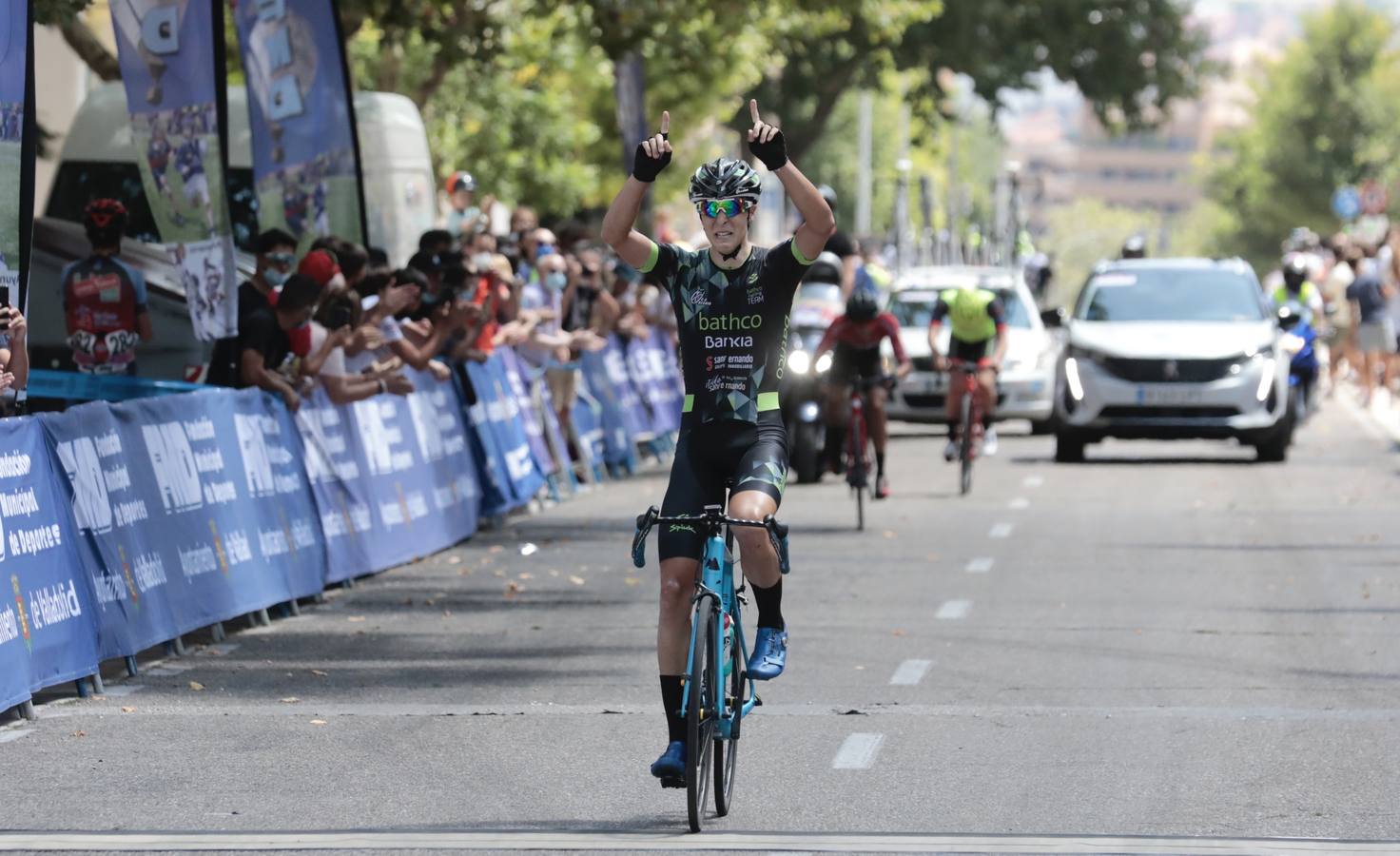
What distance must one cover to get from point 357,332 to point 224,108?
1.43 meters

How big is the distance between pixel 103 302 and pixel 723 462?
6542mm

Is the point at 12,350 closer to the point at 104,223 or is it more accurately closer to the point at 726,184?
the point at 104,223

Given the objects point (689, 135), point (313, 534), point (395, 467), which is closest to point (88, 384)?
point (313, 534)

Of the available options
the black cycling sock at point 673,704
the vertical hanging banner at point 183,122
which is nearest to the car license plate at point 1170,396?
the vertical hanging banner at point 183,122

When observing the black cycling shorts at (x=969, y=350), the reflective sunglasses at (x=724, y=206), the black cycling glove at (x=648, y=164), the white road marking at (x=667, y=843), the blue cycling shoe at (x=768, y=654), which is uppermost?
the black cycling glove at (x=648, y=164)

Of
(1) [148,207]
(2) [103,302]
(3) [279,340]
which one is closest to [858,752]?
(3) [279,340]

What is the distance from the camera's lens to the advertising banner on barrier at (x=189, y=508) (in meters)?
11.4

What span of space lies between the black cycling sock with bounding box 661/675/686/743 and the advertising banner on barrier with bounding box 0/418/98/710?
296 cm

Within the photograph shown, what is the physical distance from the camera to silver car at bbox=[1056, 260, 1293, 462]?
24500mm

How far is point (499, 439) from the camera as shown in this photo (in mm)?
18922

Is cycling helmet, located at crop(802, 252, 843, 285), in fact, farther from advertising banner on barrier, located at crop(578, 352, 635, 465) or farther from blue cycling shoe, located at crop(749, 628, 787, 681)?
blue cycling shoe, located at crop(749, 628, 787, 681)

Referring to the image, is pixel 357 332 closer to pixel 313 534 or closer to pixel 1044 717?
pixel 313 534

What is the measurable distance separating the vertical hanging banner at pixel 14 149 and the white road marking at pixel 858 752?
424 centimetres

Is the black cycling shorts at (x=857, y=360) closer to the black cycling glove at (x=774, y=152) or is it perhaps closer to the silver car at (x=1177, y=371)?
the silver car at (x=1177, y=371)
